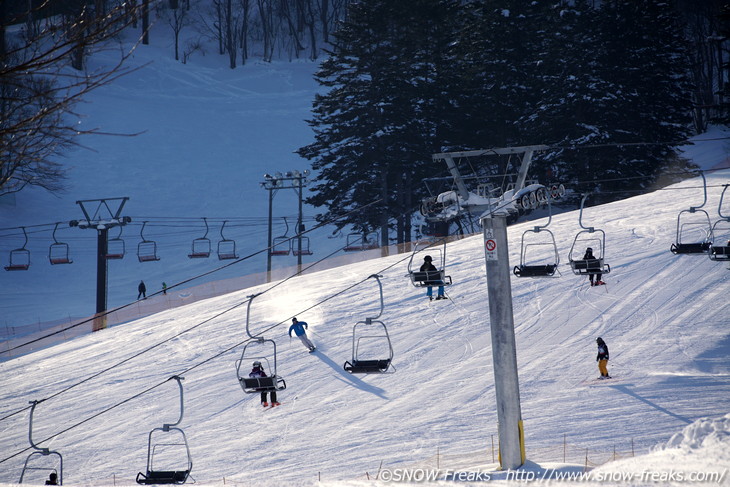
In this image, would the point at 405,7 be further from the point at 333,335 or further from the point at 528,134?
the point at 333,335

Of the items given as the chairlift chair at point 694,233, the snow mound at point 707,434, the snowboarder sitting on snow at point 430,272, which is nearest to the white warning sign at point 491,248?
the snow mound at point 707,434

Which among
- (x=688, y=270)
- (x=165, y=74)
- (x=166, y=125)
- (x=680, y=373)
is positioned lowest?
(x=680, y=373)

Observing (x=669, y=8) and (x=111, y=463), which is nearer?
(x=111, y=463)

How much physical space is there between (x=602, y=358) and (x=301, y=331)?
8.89m

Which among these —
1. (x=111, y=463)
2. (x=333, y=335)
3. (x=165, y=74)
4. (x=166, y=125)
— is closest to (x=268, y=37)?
(x=165, y=74)

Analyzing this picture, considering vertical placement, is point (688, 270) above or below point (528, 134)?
below

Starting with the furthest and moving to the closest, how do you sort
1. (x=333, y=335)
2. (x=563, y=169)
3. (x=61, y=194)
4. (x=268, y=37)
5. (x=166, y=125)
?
(x=268, y=37)
(x=166, y=125)
(x=61, y=194)
(x=563, y=169)
(x=333, y=335)

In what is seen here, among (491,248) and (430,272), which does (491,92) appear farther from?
(491,248)

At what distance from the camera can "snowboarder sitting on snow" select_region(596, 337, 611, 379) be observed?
Result: 18891 millimetres

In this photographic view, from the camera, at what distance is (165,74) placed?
79.2 metres

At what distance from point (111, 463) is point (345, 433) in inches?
237

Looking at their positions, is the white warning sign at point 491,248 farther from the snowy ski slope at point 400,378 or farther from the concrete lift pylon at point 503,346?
the snowy ski slope at point 400,378

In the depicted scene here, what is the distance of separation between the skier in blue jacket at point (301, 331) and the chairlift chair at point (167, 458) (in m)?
4.56

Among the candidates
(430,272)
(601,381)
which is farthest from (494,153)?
(601,381)
